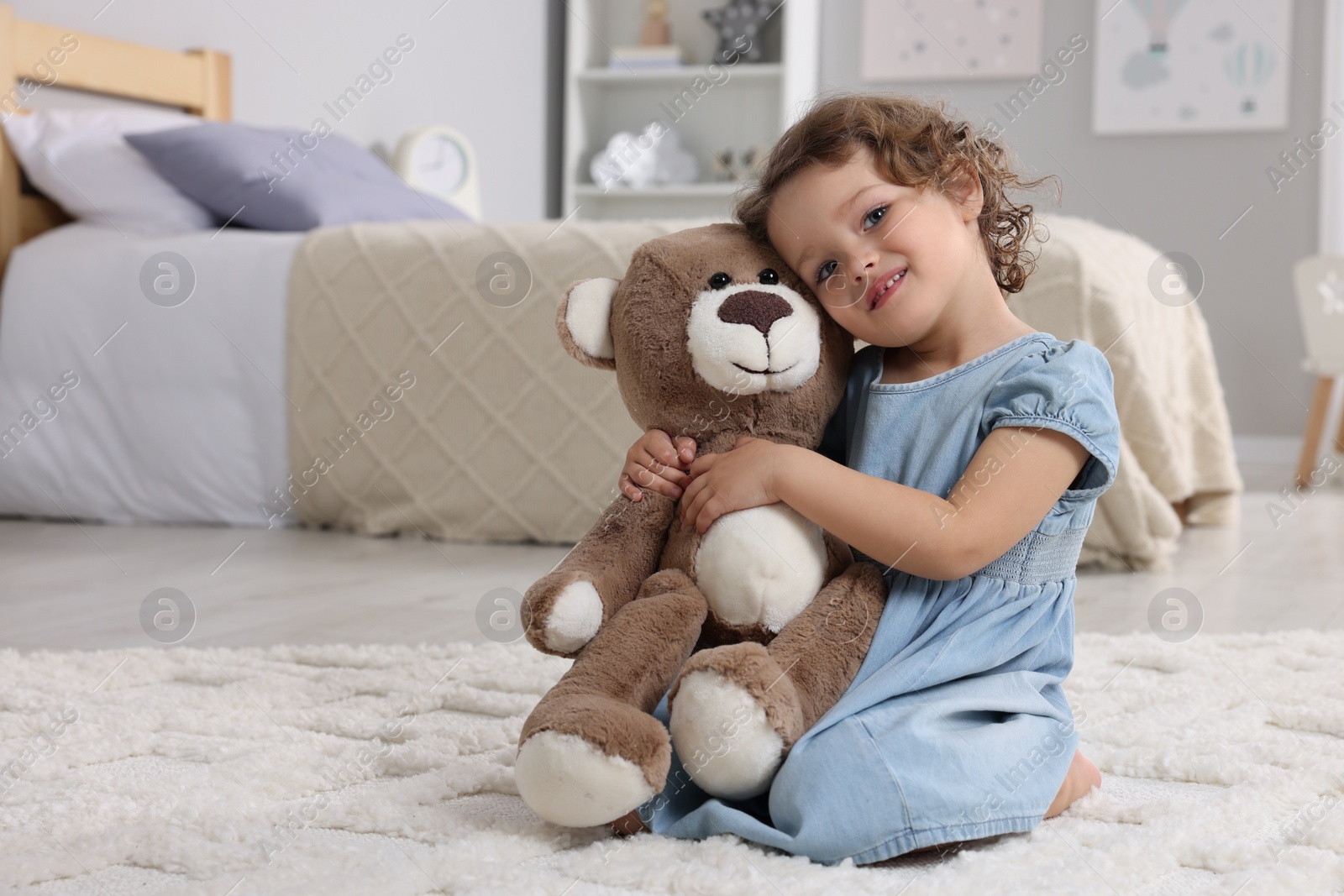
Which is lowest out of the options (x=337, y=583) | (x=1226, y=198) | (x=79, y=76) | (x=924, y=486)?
(x=337, y=583)

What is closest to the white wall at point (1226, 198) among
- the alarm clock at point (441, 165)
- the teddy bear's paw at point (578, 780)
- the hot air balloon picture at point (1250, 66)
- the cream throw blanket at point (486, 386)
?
the hot air balloon picture at point (1250, 66)

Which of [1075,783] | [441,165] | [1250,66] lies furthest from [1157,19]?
[1075,783]

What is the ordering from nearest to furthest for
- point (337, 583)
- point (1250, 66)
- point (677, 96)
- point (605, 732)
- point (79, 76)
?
point (605, 732) < point (337, 583) < point (79, 76) < point (1250, 66) < point (677, 96)

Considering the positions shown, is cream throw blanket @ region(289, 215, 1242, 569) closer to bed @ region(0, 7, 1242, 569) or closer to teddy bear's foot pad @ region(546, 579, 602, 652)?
bed @ region(0, 7, 1242, 569)

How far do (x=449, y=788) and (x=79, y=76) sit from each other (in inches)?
83.2

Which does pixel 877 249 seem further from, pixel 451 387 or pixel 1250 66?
pixel 1250 66

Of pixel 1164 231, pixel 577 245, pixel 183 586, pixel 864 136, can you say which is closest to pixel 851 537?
pixel 864 136

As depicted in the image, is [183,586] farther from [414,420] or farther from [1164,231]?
[1164,231]

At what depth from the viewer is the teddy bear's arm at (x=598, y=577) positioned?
0.71 m

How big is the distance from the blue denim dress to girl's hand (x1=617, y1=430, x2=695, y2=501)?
0.12 m

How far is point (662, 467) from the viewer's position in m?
0.78

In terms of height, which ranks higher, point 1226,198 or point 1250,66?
point 1250,66

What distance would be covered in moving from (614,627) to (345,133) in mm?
2645

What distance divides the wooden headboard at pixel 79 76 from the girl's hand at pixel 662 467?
193 cm
